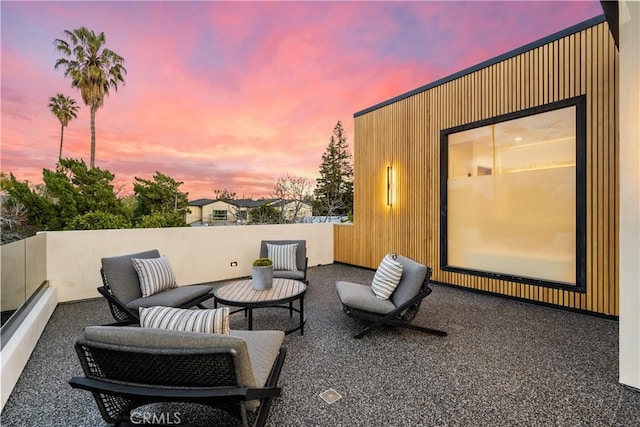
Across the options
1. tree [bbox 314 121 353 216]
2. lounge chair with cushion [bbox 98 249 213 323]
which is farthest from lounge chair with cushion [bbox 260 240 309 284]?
tree [bbox 314 121 353 216]

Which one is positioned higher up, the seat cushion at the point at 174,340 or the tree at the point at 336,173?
the tree at the point at 336,173

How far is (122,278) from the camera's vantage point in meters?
3.29

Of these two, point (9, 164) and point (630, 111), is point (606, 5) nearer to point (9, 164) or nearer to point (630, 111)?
point (630, 111)

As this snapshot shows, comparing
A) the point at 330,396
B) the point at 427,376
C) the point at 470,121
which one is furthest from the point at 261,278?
the point at 470,121

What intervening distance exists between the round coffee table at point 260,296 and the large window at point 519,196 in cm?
341

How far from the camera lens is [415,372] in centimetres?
238

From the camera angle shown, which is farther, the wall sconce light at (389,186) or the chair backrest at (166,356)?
the wall sconce light at (389,186)

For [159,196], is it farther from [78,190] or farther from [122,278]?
[122,278]

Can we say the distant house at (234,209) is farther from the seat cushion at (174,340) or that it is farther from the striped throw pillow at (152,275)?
the seat cushion at (174,340)

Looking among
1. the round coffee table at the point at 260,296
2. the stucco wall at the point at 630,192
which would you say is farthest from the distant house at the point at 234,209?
the stucco wall at the point at 630,192

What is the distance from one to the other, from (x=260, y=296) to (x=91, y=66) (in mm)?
11376

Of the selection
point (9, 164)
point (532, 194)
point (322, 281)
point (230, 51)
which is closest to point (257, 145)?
point (230, 51)

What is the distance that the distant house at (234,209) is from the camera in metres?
8.92

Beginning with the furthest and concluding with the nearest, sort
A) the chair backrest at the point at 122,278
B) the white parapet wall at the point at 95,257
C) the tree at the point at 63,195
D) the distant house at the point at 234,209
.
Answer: the distant house at the point at 234,209, the tree at the point at 63,195, the chair backrest at the point at 122,278, the white parapet wall at the point at 95,257
